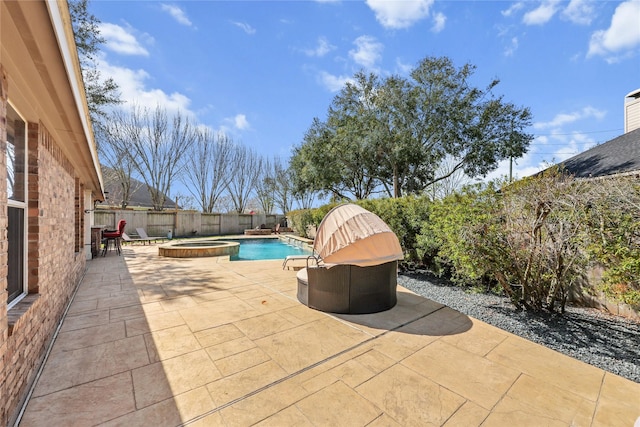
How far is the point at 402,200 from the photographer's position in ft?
27.6

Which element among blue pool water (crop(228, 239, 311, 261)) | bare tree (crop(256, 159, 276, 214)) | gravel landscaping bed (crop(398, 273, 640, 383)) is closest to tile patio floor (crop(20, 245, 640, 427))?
gravel landscaping bed (crop(398, 273, 640, 383))

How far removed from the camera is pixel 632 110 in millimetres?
13133

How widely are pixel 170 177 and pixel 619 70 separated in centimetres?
2961

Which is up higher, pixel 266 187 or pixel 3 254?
pixel 266 187

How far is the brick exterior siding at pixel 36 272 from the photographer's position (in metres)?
2.10

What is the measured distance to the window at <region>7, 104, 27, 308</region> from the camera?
2.71m

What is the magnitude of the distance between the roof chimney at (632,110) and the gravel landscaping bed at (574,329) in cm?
1428

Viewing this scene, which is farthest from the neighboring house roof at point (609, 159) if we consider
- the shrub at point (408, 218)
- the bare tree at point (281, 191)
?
the bare tree at point (281, 191)

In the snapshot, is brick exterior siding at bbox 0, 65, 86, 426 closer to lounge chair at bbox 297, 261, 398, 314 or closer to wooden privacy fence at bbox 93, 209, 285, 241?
lounge chair at bbox 297, 261, 398, 314

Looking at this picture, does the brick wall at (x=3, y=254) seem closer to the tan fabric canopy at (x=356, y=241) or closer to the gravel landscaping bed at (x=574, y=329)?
the tan fabric canopy at (x=356, y=241)

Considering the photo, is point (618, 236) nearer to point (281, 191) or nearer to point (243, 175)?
point (243, 175)

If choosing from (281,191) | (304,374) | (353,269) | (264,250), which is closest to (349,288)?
(353,269)

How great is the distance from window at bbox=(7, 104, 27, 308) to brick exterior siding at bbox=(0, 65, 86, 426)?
10 centimetres

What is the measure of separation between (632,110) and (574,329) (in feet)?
52.0
